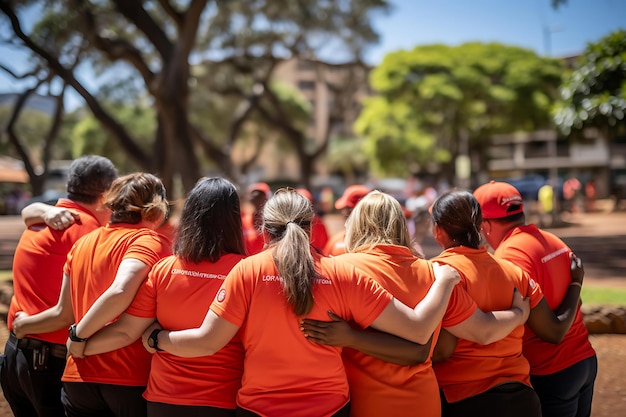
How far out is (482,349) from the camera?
110 inches

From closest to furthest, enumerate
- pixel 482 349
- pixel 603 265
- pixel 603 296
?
pixel 482 349, pixel 603 296, pixel 603 265

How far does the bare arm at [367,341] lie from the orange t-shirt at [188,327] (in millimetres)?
363

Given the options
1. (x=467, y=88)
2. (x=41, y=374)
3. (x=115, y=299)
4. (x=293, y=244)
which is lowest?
(x=41, y=374)

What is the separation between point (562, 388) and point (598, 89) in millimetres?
10264

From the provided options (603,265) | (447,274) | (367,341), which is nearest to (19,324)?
(367,341)

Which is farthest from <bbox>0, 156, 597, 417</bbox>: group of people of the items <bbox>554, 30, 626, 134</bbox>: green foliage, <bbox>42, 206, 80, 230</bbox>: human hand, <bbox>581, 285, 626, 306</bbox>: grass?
<bbox>554, 30, 626, 134</bbox>: green foliage

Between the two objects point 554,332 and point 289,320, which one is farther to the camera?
point 554,332

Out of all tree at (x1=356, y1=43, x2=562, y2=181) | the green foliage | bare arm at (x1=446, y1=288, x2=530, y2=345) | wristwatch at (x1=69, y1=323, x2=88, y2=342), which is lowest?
bare arm at (x1=446, y1=288, x2=530, y2=345)

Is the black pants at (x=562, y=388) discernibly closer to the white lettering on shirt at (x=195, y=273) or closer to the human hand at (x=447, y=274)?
the human hand at (x=447, y=274)

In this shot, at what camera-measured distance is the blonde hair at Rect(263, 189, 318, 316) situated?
239 cm

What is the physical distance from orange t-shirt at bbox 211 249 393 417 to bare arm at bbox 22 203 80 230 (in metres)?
1.27

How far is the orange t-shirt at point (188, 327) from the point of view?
8.39 ft

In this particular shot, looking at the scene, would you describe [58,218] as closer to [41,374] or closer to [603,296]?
[41,374]

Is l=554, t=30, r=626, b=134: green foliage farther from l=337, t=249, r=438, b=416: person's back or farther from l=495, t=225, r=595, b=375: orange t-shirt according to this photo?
l=337, t=249, r=438, b=416: person's back
